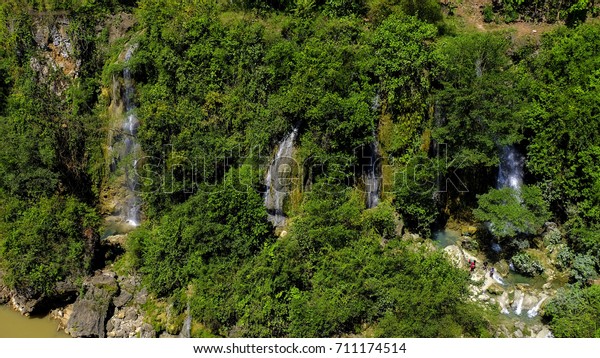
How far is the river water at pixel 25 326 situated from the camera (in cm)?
2261

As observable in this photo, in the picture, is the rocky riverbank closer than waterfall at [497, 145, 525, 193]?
Yes

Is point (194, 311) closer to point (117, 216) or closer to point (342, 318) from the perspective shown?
point (342, 318)

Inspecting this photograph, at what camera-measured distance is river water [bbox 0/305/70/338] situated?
22.6 meters

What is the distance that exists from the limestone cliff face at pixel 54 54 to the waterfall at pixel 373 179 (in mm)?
21147

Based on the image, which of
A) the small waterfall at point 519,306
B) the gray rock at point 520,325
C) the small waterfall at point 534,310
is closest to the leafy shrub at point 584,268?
the small waterfall at point 534,310

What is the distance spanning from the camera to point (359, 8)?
96.5 ft

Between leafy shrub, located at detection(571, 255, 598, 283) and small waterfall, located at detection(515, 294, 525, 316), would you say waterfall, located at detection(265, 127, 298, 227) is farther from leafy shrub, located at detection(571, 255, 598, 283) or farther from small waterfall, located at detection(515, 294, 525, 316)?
leafy shrub, located at detection(571, 255, 598, 283)

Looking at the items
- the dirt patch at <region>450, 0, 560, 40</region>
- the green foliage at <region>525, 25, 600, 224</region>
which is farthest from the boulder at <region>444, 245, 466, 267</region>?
the dirt patch at <region>450, 0, 560, 40</region>

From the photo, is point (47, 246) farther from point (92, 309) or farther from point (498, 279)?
A: point (498, 279)

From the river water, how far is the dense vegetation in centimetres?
149

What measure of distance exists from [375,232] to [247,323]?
7.61m

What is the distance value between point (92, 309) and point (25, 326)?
132 inches

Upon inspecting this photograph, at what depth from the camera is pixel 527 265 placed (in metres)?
24.7

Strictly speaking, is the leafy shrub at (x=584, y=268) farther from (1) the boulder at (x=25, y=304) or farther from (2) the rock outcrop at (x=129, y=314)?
(1) the boulder at (x=25, y=304)
